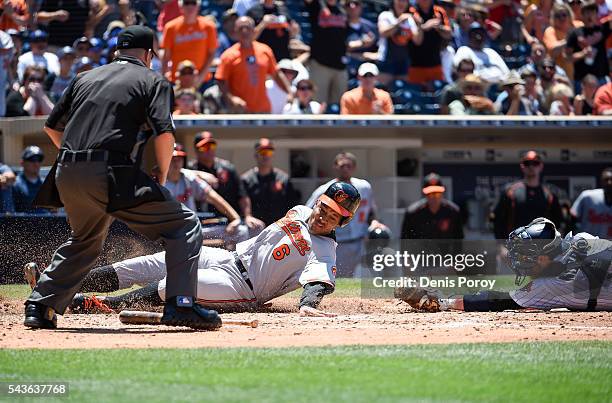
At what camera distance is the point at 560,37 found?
690 inches

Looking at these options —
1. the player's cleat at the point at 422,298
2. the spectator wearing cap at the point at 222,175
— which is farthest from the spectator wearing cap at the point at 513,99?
the player's cleat at the point at 422,298

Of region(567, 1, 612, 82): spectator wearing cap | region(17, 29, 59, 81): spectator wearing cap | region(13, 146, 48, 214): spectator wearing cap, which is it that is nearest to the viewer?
region(13, 146, 48, 214): spectator wearing cap

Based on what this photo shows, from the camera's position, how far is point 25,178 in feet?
42.2

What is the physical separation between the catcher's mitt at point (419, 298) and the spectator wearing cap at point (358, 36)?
8012 mm

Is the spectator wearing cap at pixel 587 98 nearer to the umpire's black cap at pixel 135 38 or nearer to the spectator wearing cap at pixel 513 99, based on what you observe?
the spectator wearing cap at pixel 513 99

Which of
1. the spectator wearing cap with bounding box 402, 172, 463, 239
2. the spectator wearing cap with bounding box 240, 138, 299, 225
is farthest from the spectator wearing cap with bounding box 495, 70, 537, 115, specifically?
the spectator wearing cap with bounding box 240, 138, 299, 225

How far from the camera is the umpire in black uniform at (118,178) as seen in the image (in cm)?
677

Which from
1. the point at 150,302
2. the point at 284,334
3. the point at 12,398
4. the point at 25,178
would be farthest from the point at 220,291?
the point at 25,178

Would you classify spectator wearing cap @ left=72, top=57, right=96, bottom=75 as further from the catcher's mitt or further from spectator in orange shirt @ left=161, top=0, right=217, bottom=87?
the catcher's mitt

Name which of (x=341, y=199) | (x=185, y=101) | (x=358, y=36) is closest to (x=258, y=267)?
(x=341, y=199)

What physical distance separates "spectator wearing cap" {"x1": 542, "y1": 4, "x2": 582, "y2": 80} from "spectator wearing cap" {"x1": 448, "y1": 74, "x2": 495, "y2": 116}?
2.59 m

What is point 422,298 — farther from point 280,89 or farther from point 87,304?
point 280,89

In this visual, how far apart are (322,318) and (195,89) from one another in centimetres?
717

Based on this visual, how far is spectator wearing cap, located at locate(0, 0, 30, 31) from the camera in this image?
51.5 ft
